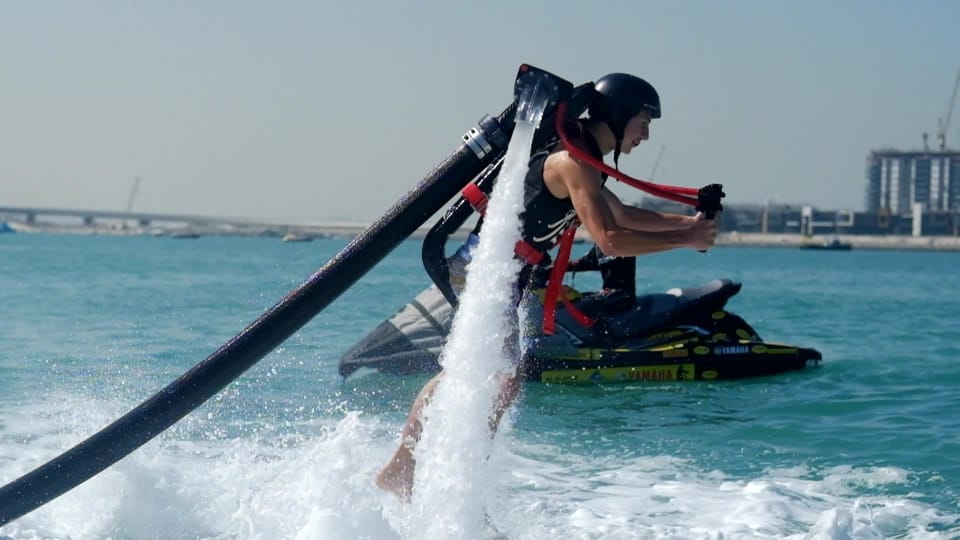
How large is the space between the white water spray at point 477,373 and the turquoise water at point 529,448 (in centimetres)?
31

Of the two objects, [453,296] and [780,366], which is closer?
[453,296]

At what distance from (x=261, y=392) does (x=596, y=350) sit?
3.82 meters

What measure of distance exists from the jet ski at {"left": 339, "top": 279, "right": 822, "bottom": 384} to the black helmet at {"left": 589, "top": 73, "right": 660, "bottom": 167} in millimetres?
7235

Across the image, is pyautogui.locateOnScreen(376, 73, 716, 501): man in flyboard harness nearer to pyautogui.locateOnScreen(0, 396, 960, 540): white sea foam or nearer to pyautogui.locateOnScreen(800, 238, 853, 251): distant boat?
pyautogui.locateOnScreen(0, 396, 960, 540): white sea foam

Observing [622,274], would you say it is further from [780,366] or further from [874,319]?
[874,319]

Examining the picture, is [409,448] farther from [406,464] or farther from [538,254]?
[538,254]

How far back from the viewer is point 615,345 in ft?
44.3

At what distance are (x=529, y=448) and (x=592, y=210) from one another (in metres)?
3.89

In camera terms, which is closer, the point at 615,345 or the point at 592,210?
the point at 592,210

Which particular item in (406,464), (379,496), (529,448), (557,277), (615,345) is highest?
(557,277)

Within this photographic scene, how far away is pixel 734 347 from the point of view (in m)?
13.9

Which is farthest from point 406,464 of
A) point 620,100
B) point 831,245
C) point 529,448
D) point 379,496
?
point 831,245

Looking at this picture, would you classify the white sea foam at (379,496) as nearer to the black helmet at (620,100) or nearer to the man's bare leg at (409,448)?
the man's bare leg at (409,448)

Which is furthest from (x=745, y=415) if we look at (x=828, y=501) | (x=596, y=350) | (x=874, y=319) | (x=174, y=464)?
(x=874, y=319)
